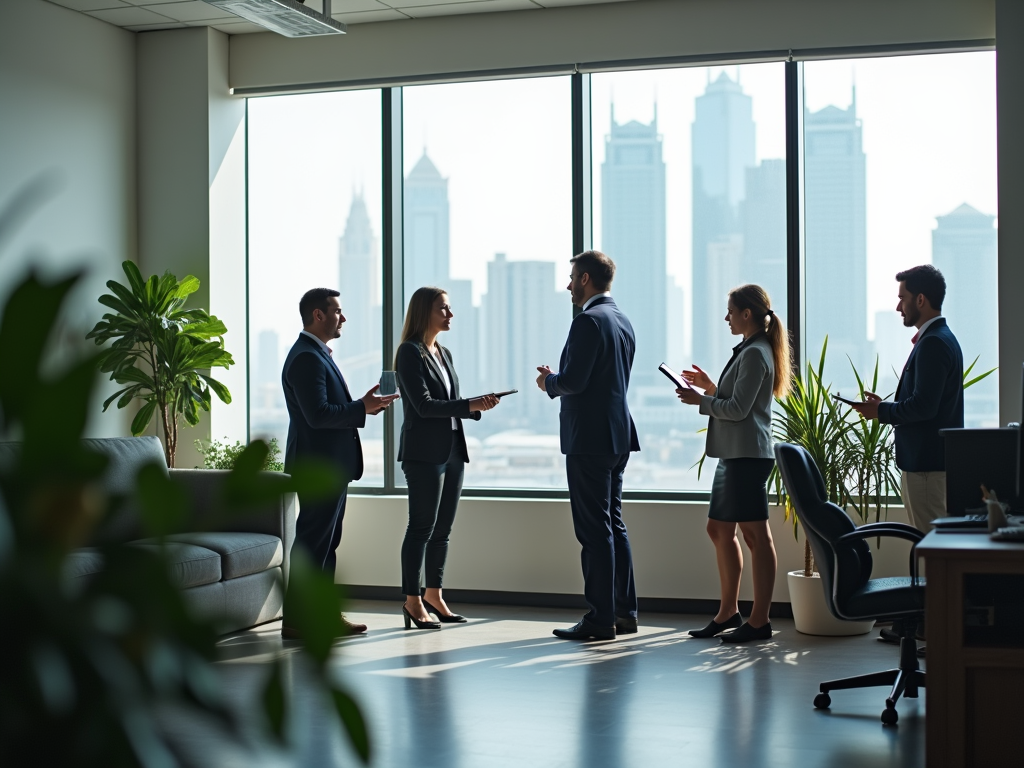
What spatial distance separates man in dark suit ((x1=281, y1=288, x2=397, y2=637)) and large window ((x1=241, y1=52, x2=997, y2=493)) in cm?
121

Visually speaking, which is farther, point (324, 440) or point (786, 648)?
point (324, 440)

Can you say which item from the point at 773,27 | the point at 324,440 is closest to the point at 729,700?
the point at 324,440

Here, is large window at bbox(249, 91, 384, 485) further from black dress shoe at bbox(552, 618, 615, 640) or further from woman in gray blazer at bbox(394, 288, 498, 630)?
black dress shoe at bbox(552, 618, 615, 640)

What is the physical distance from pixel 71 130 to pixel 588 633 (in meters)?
4.11

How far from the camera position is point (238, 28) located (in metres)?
6.76

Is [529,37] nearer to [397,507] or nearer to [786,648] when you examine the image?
[397,507]

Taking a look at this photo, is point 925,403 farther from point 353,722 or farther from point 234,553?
point 353,722

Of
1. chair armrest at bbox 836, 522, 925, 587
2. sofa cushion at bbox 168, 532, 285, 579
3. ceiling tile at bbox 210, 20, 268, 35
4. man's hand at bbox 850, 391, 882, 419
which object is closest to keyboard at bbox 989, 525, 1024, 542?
chair armrest at bbox 836, 522, 925, 587

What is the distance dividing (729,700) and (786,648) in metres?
1.05

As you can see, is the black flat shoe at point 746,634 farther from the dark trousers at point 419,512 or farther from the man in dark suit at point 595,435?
the dark trousers at point 419,512

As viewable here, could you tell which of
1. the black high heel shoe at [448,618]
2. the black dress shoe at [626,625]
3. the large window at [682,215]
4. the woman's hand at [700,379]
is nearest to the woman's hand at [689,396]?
the woman's hand at [700,379]

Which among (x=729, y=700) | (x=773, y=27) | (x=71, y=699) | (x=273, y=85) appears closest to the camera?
(x=71, y=699)

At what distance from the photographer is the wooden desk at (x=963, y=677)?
10.2 feet

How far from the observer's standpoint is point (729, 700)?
4.18 m
